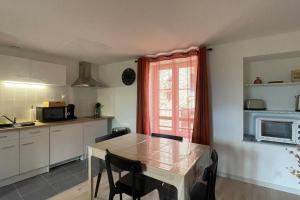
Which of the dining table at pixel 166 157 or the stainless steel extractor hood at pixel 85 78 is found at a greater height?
the stainless steel extractor hood at pixel 85 78

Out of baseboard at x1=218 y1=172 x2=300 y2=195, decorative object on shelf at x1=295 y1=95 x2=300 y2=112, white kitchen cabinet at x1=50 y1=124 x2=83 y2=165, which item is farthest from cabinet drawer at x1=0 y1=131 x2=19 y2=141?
decorative object on shelf at x1=295 y1=95 x2=300 y2=112

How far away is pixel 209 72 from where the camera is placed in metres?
2.91

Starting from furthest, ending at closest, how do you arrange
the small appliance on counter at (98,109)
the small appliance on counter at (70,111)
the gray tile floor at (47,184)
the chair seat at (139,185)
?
1. the small appliance on counter at (98,109)
2. the small appliance on counter at (70,111)
3. the gray tile floor at (47,184)
4. the chair seat at (139,185)

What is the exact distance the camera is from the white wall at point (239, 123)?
2.38 m

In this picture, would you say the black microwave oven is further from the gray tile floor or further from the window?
the window

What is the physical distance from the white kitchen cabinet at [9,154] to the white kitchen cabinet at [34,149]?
0.21ft

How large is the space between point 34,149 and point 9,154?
33 cm

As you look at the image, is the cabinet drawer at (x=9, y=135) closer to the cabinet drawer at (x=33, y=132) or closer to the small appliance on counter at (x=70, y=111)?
the cabinet drawer at (x=33, y=132)

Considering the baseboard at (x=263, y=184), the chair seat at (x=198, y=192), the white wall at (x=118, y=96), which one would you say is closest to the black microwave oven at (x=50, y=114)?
the white wall at (x=118, y=96)

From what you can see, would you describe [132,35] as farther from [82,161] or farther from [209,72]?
[82,161]

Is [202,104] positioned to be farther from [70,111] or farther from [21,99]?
[21,99]

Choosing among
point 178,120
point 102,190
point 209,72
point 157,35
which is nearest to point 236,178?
point 178,120

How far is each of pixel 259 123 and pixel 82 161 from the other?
10.8 ft

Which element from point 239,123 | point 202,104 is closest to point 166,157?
point 202,104
